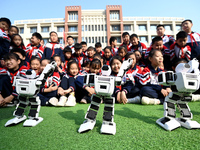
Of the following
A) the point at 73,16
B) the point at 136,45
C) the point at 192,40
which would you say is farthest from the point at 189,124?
the point at 73,16

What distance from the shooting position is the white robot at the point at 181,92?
1331mm

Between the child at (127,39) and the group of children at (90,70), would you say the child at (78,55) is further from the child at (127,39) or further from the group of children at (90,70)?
the child at (127,39)

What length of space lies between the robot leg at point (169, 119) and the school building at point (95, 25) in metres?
23.7

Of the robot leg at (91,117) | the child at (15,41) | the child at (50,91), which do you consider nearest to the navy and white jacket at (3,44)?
the child at (15,41)

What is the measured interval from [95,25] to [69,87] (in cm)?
2442

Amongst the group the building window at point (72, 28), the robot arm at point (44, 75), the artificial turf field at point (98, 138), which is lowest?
the artificial turf field at point (98, 138)

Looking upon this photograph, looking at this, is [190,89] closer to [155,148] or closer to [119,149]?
[155,148]

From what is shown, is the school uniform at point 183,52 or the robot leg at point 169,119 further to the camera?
the school uniform at point 183,52

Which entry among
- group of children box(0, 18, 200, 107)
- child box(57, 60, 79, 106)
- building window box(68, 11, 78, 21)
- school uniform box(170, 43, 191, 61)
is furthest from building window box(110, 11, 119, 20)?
child box(57, 60, 79, 106)

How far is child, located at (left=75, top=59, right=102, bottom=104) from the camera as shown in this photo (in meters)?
2.83

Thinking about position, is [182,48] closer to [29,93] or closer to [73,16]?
[29,93]

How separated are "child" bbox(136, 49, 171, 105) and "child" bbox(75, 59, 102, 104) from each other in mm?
1026

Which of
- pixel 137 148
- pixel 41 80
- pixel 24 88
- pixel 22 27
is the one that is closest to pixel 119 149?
pixel 137 148

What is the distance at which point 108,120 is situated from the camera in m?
1.41
